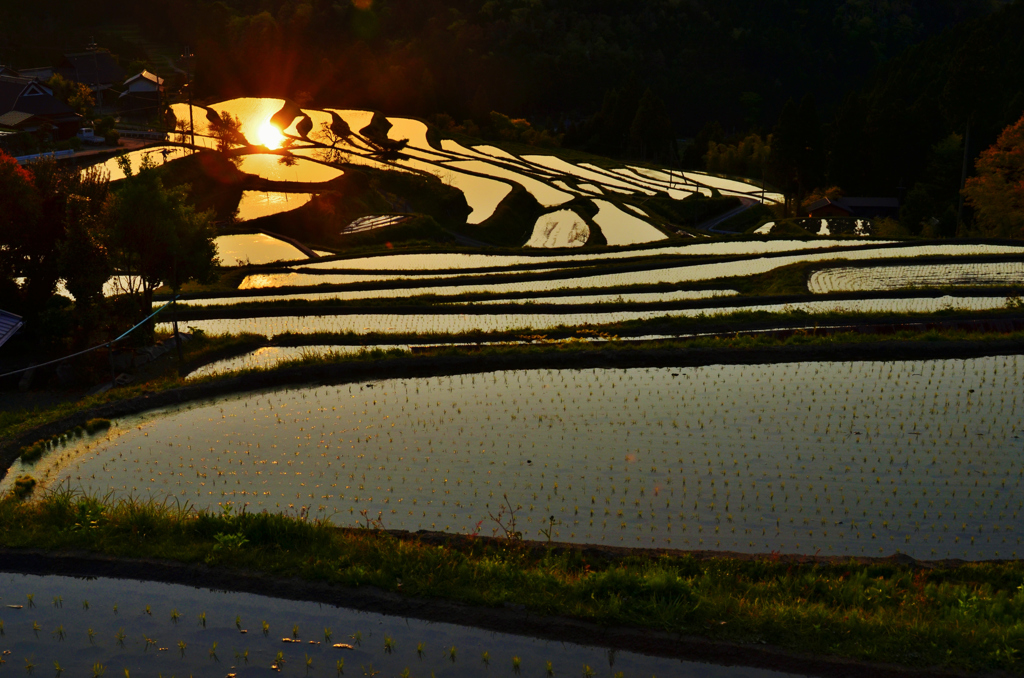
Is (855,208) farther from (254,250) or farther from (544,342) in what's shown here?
(544,342)

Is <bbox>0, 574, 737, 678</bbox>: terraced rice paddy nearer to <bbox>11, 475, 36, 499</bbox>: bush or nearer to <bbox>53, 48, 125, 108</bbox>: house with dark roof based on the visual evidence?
<bbox>11, 475, 36, 499</bbox>: bush

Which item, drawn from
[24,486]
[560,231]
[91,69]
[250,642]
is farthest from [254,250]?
[91,69]

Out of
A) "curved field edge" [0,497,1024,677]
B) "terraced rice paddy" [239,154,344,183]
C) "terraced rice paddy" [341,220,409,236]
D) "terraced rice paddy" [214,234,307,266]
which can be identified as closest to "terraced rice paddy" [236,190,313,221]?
"terraced rice paddy" [239,154,344,183]

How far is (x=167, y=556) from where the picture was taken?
7578mm

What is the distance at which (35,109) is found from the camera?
165ft

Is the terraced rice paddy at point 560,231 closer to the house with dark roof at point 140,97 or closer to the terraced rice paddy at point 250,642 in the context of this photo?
the terraced rice paddy at point 250,642

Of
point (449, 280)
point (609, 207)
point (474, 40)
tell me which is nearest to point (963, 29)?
point (609, 207)

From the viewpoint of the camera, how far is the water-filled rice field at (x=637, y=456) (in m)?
7.98

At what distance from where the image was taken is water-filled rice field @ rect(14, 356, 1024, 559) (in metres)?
7.98

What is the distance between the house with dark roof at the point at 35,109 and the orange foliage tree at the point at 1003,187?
53490mm

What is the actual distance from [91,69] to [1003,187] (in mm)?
72222

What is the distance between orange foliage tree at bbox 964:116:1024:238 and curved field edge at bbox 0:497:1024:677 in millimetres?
32209

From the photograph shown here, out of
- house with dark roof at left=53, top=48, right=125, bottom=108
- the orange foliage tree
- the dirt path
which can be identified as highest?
house with dark roof at left=53, top=48, right=125, bottom=108

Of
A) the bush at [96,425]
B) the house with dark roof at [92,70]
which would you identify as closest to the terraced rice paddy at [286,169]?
the bush at [96,425]
